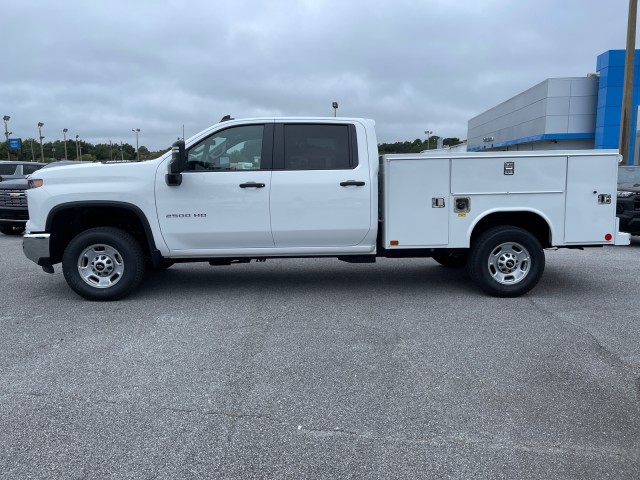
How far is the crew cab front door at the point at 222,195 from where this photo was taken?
6.50 m

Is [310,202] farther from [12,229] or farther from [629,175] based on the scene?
[12,229]

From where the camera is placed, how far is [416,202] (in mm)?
6648

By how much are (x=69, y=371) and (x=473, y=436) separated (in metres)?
3.12

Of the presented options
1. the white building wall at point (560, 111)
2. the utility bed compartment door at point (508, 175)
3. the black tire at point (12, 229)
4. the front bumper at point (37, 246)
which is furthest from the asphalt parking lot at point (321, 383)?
the white building wall at point (560, 111)

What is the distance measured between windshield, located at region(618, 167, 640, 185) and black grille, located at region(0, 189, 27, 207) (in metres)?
13.3

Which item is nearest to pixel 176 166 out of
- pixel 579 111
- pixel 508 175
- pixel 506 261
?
pixel 508 175

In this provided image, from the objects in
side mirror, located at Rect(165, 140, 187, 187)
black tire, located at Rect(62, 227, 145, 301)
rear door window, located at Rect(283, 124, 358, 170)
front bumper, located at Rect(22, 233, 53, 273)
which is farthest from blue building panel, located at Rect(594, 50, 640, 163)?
front bumper, located at Rect(22, 233, 53, 273)

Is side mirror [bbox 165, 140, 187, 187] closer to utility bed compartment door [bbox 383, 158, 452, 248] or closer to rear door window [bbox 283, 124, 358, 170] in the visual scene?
rear door window [bbox 283, 124, 358, 170]

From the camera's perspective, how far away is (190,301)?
6742 mm

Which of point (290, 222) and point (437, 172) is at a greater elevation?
point (437, 172)

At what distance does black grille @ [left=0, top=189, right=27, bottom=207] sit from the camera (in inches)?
502

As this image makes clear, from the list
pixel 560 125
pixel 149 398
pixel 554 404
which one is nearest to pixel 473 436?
pixel 554 404

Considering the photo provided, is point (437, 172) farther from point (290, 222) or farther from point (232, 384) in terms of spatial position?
point (232, 384)

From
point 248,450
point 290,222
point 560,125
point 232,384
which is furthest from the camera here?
point 560,125
